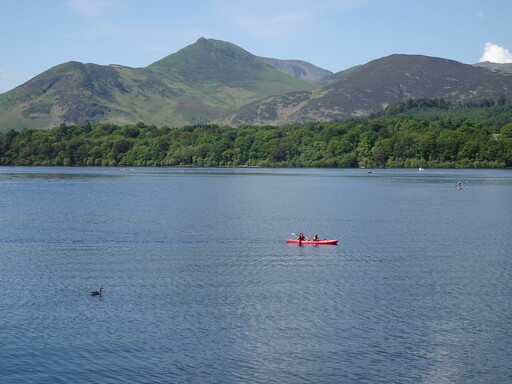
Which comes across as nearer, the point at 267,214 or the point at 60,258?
A: the point at 60,258

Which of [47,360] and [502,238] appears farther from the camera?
[502,238]

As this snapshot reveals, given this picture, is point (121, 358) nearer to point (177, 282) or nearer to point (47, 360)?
point (47, 360)

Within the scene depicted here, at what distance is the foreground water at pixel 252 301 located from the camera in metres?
38.1

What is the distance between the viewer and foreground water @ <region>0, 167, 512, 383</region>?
38.1m

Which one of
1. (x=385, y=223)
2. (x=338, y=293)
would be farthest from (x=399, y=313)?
(x=385, y=223)

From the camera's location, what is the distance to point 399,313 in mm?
49156

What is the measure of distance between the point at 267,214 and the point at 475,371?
81893 millimetres

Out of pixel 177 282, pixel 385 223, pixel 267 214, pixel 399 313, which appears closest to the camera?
pixel 399 313

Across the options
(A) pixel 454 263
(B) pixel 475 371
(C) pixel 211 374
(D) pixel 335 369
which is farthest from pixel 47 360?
(A) pixel 454 263

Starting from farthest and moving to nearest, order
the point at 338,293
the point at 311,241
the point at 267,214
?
the point at 267,214 → the point at 311,241 → the point at 338,293

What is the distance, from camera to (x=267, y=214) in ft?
389

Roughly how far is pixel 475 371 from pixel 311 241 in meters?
45.5

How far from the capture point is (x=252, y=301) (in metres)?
52.7

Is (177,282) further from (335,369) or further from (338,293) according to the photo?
(335,369)
